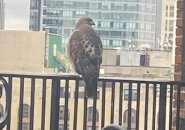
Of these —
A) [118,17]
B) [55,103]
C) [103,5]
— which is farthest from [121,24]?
[55,103]

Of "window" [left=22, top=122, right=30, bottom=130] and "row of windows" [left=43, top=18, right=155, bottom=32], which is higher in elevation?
"row of windows" [left=43, top=18, right=155, bottom=32]

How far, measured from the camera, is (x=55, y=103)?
1.99 metres

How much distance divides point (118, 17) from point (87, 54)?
2.94 meters

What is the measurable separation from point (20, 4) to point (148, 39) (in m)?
1.57

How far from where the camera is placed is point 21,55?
424cm

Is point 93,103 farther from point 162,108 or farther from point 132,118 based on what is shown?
point 162,108

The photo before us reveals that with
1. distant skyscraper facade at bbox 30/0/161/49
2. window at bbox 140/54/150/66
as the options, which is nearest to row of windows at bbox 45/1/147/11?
distant skyscraper facade at bbox 30/0/161/49

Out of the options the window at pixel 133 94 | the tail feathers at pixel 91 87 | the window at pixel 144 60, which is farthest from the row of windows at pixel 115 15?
the tail feathers at pixel 91 87

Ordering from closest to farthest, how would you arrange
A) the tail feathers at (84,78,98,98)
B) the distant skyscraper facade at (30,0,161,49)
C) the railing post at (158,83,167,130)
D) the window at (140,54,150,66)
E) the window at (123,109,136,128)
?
1. the tail feathers at (84,78,98,98)
2. the railing post at (158,83,167,130)
3. the window at (123,109,136,128)
4. the distant skyscraper facade at (30,0,161,49)
5. the window at (140,54,150,66)

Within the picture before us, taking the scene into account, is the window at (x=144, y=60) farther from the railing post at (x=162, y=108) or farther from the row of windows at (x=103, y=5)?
the railing post at (x=162, y=108)

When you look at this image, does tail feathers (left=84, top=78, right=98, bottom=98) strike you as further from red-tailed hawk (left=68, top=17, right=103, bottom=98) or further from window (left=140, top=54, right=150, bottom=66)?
window (left=140, top=54, right=150, bottom=66)

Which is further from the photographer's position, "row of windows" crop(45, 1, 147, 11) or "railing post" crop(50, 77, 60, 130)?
"row of windows" crop(45, 1, 147, 11)

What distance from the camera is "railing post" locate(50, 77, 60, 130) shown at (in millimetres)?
1965

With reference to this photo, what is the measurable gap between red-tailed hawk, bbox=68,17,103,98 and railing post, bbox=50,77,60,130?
0.13 metres
